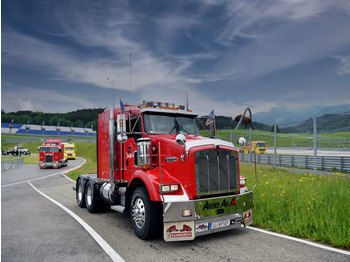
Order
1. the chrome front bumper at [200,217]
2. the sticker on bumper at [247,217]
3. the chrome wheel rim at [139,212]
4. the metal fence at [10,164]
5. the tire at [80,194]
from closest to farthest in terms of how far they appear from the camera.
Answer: the chrome front bumper at [200,217]
the chrome wheel rim at [139,212]
the sticker on bumper at [247,217]
the tire at [80,194]
the metal fence at [10,164]

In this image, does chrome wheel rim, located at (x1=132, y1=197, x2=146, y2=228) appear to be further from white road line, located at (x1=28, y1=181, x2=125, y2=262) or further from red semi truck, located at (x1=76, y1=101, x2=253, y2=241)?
white road line, located at (x1=28, y1=181, x2=125, y2=262)

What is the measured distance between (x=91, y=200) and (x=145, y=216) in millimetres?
3537

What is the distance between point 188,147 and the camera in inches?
208

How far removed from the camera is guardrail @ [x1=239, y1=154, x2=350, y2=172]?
1355cm

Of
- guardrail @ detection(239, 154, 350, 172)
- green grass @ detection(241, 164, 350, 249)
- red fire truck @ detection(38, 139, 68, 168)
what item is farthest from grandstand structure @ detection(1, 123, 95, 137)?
green grass @ detection(241, 164, 350, 249)

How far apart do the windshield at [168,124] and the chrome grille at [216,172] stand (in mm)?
1520

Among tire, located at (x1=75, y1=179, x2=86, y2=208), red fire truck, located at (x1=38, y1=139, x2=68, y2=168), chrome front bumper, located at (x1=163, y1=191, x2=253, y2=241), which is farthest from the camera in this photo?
red fire truck, located at (x1=38, y1=139, x2=68, y2=168)

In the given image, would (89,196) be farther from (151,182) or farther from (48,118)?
(48,118)

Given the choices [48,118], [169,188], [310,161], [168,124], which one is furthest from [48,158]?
[48,118]

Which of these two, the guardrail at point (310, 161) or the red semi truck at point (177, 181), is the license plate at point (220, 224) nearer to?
the red semi truck at point (177, 181)

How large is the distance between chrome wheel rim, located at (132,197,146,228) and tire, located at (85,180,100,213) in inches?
112

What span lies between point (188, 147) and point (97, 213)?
4.65 m

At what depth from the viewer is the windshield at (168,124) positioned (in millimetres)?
6527

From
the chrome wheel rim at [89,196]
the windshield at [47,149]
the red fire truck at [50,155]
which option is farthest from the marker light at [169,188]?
the windshield at [47,149]
